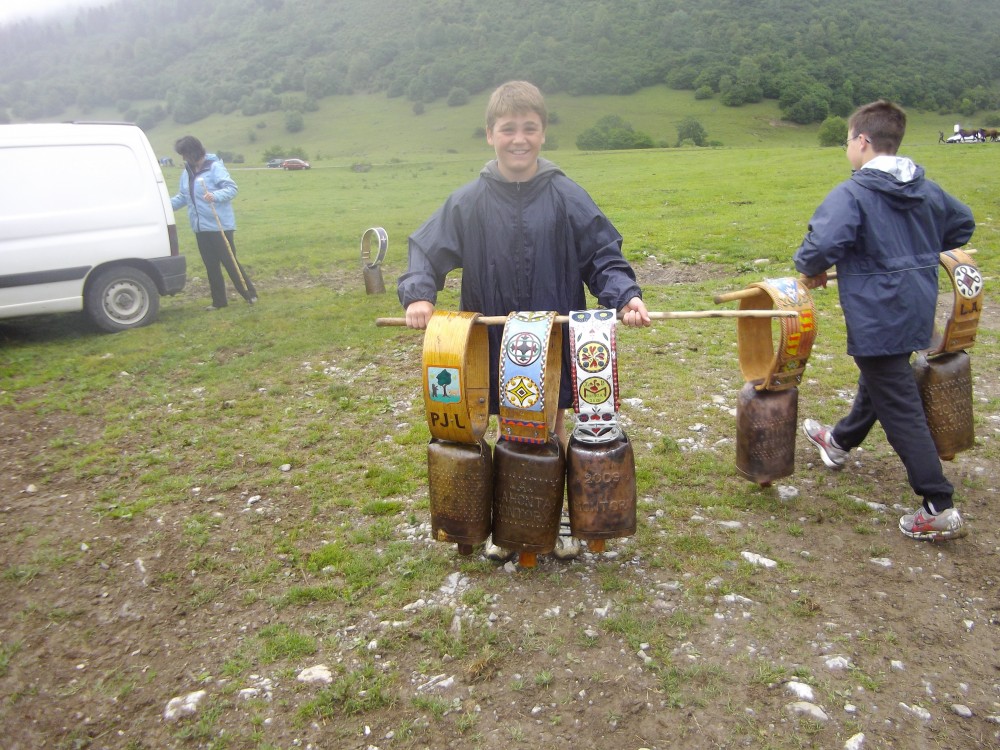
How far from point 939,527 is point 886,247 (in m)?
1.46

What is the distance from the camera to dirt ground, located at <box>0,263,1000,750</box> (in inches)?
101

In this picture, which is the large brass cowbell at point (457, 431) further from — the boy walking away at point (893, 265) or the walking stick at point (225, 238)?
the walking stick at point (225, 238)

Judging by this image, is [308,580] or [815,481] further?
[815,481]

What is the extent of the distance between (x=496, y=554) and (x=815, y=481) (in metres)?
2.13

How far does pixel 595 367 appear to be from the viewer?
3000 millimetres

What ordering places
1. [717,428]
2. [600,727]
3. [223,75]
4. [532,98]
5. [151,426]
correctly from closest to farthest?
1. [600,727]
2. [532,98]
3. [717,428]
4. [151,426]
5. [223,75]

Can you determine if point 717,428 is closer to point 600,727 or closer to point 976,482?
point 976,482

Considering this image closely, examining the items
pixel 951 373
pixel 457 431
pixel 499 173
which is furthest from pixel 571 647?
pixel 951 373

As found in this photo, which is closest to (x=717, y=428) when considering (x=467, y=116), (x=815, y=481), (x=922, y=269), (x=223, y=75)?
(x=815, y=481)

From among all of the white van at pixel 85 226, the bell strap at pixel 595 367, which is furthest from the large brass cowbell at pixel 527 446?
the white van at pixel 85 226

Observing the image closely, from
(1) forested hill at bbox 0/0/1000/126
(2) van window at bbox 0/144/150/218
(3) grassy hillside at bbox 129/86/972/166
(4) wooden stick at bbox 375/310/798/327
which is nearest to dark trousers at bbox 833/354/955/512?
(4) wooden stick at bbox 375/310/798/327

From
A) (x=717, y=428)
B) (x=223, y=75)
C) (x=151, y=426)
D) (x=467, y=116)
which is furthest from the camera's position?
(x=223, y=75)

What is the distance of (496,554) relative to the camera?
3.56m

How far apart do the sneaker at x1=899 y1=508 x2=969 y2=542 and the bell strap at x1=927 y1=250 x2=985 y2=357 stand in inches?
34.5
